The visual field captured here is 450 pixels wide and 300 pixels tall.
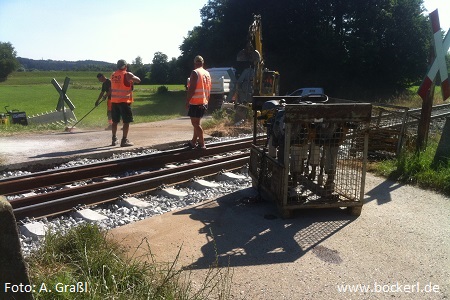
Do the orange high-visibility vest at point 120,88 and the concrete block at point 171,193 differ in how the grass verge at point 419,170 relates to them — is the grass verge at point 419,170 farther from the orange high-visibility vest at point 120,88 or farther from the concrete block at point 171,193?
the orange high-visibility vest at point 120,88

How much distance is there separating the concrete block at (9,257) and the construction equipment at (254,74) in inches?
508

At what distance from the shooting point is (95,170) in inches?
302

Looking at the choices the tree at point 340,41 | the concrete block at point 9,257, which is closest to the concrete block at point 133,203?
the concrete block at point 9,257

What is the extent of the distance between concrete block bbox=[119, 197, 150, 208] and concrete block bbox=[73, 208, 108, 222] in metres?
0.53

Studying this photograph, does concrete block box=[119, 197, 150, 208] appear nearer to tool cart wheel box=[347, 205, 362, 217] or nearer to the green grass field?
tool cart wheel box=[347, 205, 362, 217]

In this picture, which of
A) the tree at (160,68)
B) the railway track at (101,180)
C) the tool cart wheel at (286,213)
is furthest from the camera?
the tree at (160,68)

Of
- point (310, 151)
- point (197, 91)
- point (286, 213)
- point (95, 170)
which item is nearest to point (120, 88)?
point (197, 91)

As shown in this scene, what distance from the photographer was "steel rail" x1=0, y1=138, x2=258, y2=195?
269 inches

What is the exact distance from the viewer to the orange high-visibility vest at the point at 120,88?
9.83m

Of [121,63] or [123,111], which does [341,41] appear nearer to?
[121,63]

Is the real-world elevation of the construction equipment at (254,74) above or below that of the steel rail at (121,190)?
above

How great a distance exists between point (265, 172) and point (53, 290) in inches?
144

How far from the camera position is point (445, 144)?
7656 millimetres

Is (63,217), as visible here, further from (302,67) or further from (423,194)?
(302,67)
